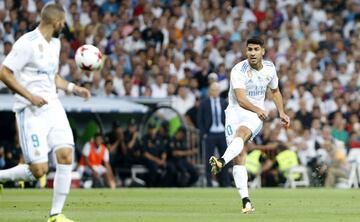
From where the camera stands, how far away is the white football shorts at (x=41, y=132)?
12289mm

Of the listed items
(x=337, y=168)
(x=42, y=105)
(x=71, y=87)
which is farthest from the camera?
(x=337, y=168)

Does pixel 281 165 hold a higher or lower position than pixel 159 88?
lower

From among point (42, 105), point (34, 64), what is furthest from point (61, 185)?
point (34, 64)

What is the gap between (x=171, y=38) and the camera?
2870 cm

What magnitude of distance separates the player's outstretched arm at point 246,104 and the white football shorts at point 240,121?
350 millimetres

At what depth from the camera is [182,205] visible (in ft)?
54.3

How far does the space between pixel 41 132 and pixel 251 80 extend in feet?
13.9

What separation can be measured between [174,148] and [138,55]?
3.15 m

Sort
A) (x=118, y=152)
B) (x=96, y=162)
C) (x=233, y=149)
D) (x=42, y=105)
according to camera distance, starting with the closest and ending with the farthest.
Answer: (x=42, y=105), (x=233, y=149), (x=96, y=162), (x=118, y=152)

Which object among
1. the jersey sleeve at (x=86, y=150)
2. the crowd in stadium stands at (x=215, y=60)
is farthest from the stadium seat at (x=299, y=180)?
the jersey sleeve at (x=86, y=150)

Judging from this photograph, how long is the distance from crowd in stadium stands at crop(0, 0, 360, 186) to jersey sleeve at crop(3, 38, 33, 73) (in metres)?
11.7

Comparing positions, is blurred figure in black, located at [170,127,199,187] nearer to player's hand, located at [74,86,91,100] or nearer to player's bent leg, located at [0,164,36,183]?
player's bent leg, located at [0,164,36,183]

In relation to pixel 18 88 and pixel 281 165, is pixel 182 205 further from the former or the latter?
pixel 281 165

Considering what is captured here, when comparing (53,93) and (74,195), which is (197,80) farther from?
(53,93)
